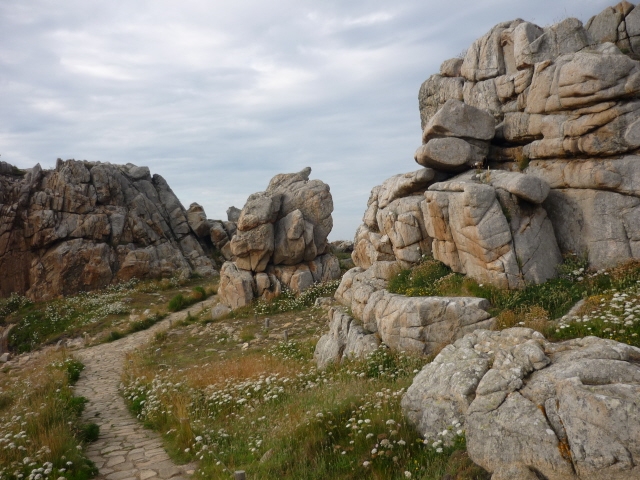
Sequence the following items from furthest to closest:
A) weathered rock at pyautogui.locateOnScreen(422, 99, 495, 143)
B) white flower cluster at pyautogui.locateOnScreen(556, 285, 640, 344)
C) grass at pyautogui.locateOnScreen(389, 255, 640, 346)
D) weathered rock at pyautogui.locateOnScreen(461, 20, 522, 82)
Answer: weathered rock at pyautogui.locateOnScreen(461, 20, 522, 82), weathered rock at pyautogui.locateOnScreen(422, 99, 495, 143), grass at pyautogui.locateOnScreen(389, 255, 640, 346), white flower cluster at pyautogui.locateOnScreen(556, 285, 640, 344)

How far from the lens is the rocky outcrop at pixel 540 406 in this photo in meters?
6.31

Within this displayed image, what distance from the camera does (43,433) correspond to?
389 inches

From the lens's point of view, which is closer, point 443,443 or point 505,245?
point 443,443

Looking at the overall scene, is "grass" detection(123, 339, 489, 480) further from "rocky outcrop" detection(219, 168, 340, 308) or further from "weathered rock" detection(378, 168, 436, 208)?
"rocky outcrop" detection(219, 168, 340, 308)

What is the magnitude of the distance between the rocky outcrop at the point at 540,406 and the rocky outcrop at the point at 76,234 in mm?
34358

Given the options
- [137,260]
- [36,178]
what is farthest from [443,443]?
[36,178]

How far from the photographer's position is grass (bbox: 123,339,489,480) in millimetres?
7723

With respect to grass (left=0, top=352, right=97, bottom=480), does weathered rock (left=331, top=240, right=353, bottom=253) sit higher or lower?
higher

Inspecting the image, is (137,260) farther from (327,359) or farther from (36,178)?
(327,359)

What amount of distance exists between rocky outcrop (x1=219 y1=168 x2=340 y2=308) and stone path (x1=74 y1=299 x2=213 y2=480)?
348 inches

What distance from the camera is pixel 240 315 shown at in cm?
2597

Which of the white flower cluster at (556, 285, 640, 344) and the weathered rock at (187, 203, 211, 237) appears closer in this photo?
the white flower cluster at (556, 285, 640, 344)

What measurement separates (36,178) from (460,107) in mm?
35673

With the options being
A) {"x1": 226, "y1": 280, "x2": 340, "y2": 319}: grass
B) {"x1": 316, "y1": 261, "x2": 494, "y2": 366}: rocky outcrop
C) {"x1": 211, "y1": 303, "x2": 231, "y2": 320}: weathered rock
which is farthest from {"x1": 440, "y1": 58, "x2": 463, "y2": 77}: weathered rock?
{"x1": 211, "y1": 303, "x2": 231, "y2": 320}: weathered rock
